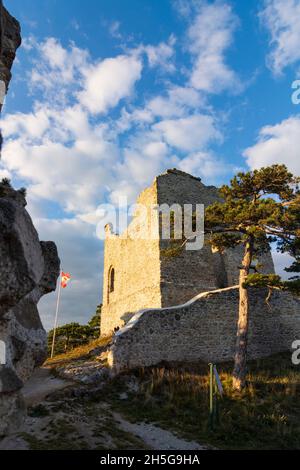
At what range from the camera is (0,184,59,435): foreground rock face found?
362cm

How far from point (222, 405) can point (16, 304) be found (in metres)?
9.58

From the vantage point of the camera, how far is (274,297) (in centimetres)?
1775

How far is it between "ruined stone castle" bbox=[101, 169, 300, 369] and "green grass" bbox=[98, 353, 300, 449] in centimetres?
100

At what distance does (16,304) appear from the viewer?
3975mm

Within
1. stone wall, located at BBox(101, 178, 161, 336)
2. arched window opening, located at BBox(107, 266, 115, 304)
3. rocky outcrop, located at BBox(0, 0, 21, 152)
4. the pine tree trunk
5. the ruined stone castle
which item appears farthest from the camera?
arched window opening, located at BBox(107, 266, 115, 304)

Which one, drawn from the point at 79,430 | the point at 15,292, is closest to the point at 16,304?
the point at 15,292

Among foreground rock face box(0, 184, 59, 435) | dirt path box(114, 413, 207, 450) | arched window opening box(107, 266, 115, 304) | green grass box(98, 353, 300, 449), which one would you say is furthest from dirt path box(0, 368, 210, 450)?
arched window opening box(107, 266, 115, 304)

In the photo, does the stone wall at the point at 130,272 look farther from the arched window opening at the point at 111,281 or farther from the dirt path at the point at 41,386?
the dirt path at the point at 41,386

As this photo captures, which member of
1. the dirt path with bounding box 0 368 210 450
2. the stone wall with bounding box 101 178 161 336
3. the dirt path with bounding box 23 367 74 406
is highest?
the stone wall with bounding box 101 178 161 336

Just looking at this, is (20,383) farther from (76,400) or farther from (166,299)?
(166,299)

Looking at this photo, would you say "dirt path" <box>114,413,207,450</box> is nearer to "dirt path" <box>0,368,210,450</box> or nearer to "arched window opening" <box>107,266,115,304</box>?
"dirt path" <box>0,368,210,450</box>

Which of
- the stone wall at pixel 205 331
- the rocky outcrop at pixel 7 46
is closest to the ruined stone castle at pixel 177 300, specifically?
the stone wall at pixel 205 331
